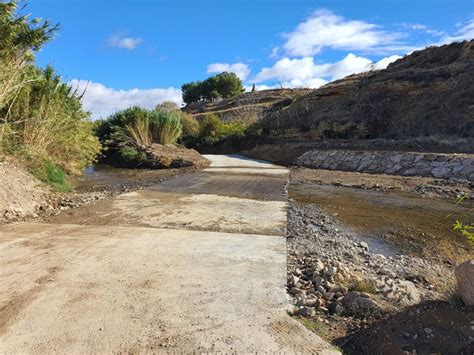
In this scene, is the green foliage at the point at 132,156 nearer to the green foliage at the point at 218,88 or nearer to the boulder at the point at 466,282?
the boulder at the point at 466,282

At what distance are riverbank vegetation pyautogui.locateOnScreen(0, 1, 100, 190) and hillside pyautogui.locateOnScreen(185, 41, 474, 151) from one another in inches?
467

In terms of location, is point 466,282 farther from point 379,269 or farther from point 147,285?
point 147,285

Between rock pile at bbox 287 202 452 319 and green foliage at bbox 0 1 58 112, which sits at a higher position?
green foliage at bbox 0 1 58 112

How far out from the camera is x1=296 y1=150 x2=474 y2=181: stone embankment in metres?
11.0

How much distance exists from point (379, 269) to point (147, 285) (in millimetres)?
2476

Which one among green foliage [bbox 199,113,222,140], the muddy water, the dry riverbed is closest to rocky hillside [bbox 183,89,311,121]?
green foliage [bbox 199,113,222,140]

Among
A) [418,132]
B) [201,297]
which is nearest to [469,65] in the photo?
[418,132]

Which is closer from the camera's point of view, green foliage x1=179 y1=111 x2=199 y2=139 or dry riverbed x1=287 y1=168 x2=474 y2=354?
dry riverbed x1=287 y1=168 x2=474 y2=354

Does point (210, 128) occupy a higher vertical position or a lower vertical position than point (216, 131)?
higher

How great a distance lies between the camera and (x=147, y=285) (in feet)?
11.2

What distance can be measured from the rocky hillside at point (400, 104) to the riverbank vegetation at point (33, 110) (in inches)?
549

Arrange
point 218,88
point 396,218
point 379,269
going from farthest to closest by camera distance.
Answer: point 218,88 → point 396,218 → point 379,269

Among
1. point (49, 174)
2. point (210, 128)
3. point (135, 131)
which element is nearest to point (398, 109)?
point (210, 128)

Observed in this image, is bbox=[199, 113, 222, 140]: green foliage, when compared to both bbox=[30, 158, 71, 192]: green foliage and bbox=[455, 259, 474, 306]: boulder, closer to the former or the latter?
bbox=[30, 158, 71, 192]: green foliage
